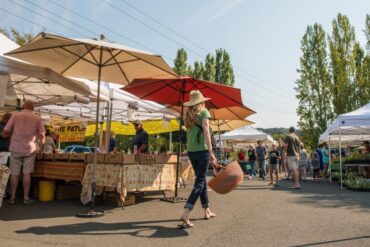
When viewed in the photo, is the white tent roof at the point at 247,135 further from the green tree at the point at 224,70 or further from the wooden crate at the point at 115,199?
the green tree at the point at 224,70

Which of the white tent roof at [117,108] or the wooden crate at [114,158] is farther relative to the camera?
the white tent roof at [117,108]

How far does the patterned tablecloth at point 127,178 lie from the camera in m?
6.38

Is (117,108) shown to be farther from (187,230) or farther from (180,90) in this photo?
(187,230)

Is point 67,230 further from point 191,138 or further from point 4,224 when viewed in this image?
point 191,138

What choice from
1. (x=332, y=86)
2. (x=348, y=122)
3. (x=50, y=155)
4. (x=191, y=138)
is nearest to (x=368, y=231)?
(x=191, y=138)

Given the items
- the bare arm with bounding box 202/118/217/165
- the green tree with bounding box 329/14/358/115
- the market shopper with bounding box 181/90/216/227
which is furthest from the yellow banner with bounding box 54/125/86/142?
the green tree with bounding box 329/14/358/115

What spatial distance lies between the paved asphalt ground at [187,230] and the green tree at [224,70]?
3975cm

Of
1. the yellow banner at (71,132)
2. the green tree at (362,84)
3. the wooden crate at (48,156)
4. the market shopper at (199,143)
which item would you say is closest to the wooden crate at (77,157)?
the wooden crate at (48,156)

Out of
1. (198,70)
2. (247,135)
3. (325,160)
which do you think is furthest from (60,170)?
(198,70)

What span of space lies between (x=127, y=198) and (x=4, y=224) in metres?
2.46

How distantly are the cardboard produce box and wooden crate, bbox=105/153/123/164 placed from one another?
69.6 inches

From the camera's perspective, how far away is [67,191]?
782 cm

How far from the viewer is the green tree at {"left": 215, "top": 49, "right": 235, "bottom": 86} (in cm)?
4625

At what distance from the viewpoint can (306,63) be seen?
1240 inches
